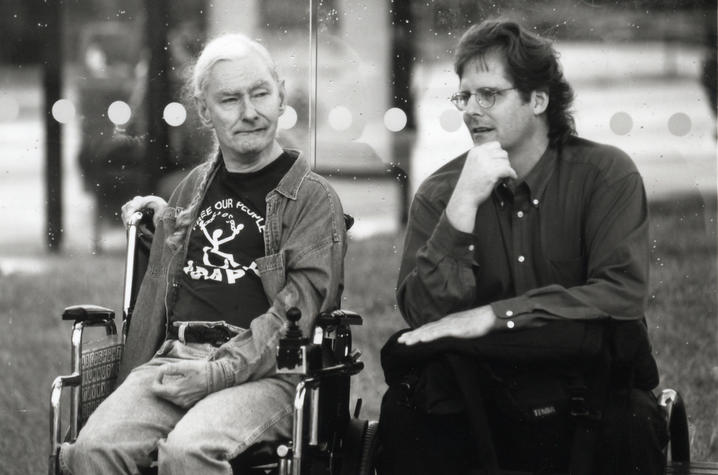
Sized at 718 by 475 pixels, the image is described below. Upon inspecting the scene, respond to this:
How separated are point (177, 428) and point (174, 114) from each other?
2.53m

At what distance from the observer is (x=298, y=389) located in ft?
12.7

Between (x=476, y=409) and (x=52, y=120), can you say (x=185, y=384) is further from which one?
(x=52, y=120)

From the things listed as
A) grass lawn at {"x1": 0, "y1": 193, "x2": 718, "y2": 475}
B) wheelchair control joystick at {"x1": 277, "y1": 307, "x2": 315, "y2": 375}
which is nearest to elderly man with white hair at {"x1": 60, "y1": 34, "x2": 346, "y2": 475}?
wheelchair control joystick at {"x1": 277, "y1": 307, "x2": 315, "y2": 375}

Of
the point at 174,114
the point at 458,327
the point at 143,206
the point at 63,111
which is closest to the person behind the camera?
the point at 458,327

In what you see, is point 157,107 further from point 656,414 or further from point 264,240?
point 656,414

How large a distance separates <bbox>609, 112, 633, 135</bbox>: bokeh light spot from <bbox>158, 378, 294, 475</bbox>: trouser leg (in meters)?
2.29

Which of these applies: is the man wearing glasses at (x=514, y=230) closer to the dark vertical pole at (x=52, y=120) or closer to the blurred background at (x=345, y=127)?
the blurred background at (x=345, y=127)

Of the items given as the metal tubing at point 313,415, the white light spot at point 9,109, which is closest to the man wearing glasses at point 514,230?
the metal tubing at point 313,415

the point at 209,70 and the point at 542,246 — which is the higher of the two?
the point at 209,70

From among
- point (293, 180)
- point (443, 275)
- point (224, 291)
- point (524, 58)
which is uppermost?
point (524, 58)

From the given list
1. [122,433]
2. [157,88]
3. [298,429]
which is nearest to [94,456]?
[122,433]

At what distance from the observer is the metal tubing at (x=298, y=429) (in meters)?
3.83

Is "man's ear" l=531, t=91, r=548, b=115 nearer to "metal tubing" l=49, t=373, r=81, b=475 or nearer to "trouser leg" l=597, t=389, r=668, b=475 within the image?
"trouser leg" l=597, t=389, r=668, b=475

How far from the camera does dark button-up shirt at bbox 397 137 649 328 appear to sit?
12.5 ft
